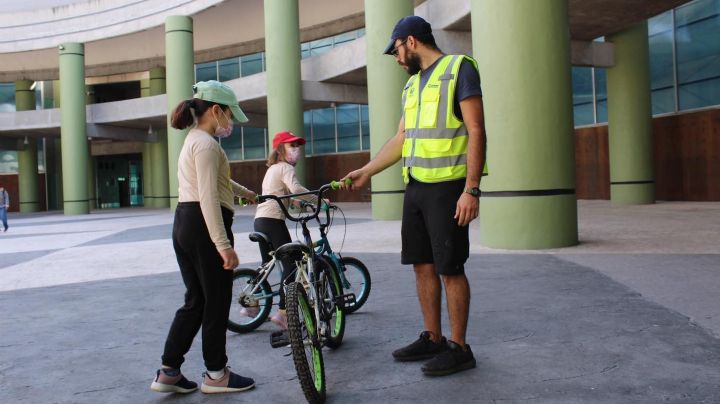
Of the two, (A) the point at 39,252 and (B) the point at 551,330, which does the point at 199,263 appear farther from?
(A) the point at 39,252

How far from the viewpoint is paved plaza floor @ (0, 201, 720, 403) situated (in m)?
3.42

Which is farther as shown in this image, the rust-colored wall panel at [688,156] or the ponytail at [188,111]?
the rust-colored wall panel at [688,156]

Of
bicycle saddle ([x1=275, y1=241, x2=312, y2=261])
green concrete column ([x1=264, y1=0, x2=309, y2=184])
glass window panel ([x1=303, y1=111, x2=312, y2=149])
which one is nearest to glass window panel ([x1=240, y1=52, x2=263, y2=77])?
glass window panel ([x1=303, y1=111, x2=312, y2=149])

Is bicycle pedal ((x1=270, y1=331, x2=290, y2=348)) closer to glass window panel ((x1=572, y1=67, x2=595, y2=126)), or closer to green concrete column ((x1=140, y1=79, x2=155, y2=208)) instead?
glass window panel ((x1=572, y1=67, x2=595, y2=126))

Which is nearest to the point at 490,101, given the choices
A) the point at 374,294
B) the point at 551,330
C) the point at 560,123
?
the point at 560,123

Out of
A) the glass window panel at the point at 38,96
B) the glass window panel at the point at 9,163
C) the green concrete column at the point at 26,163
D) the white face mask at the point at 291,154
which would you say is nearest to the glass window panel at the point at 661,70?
the white face mask at the point at 291,154

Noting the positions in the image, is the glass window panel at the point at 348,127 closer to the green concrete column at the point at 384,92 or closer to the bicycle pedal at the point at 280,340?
the green concrete column at the point at 384,92

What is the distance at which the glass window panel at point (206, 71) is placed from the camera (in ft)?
119

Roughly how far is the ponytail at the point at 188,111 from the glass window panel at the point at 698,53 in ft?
66.8

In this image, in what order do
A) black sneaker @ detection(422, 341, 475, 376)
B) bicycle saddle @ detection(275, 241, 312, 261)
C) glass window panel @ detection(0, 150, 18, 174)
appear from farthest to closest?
1. glass window panel @ detection(0, 150, 18, 174)
2. bicycle saddle @ detection(275, 241, 312, 261)
3. black sneaker @ detection(422, 341, 475, 376)

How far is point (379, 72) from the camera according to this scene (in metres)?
16.8

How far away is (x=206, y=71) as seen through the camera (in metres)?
36.6

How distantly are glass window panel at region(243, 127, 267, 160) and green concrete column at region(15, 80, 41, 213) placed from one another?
1338cm

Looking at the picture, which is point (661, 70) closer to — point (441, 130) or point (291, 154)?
point (291, 154)
